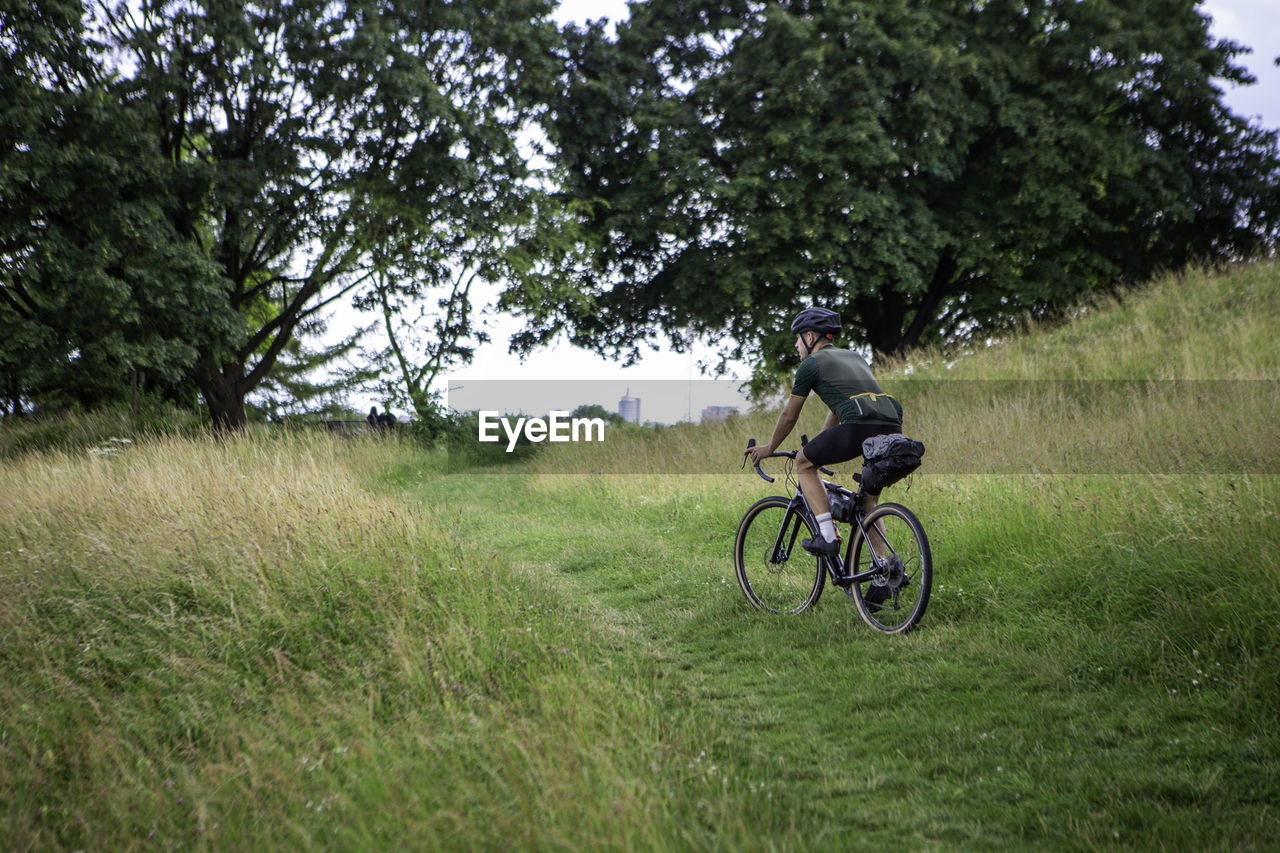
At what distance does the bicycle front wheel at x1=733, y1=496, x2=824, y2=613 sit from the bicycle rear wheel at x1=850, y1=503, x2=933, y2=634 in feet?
2.11

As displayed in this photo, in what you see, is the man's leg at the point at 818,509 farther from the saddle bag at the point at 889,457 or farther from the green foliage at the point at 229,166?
the green foliage at the point at 229,166

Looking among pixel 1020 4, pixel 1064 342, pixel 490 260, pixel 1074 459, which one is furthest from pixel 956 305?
pixel 1074 459

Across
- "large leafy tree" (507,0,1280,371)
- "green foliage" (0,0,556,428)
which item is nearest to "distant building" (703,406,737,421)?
"large leafy tree" (507,0,1280,371)

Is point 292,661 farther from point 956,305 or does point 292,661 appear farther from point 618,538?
point 956,305

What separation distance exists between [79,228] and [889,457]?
1646 centimetres

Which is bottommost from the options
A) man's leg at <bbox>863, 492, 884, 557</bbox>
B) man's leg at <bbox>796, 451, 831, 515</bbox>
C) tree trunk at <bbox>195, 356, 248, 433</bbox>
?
man's leg at <bbox>863, 492, 884, 557</bbox>

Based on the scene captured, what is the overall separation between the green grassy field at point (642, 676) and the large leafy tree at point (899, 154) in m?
10.8

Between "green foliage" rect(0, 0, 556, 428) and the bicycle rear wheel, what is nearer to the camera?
the bicycle rear wheel

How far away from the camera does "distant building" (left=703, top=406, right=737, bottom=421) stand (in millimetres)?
17422

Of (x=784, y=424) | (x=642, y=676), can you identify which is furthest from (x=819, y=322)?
(x=642, y=676)

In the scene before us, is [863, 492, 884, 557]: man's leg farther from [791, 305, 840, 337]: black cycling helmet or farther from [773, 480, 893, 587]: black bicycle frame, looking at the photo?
[791, 305, 840, 337]: black cycling helmet

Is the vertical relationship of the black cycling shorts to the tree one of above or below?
below

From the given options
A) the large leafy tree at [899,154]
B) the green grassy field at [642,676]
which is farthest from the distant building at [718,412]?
the green grassy field at [642,676]

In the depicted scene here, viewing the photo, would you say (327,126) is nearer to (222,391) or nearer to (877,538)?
(222,391)
